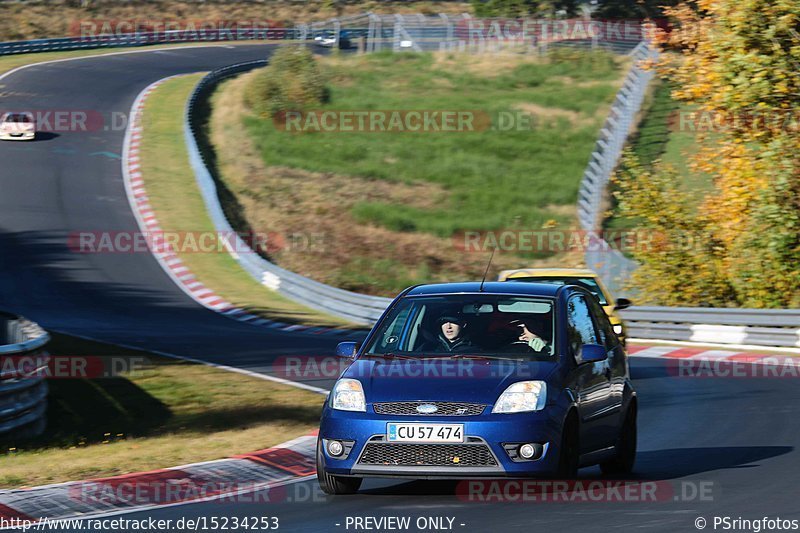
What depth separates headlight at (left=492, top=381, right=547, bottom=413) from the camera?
8.27 meters

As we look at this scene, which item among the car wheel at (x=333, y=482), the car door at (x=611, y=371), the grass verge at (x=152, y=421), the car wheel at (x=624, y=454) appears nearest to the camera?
the car wheel at (x=333, y=482)

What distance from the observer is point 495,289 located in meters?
9.45

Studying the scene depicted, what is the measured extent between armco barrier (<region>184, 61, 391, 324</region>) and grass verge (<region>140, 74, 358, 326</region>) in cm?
22

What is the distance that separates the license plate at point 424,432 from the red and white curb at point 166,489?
1.20 metres

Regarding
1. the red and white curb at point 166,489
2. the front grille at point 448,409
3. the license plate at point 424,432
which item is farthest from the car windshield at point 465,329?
the red and white curb at point 166,489

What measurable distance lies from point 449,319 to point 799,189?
700 inches

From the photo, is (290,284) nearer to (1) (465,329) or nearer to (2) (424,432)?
(1) (465,329)

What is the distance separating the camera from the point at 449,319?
920cm

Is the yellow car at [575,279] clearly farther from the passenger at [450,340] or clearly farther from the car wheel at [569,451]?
the car wheel at [569,451]

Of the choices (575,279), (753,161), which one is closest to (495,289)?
(575,279)

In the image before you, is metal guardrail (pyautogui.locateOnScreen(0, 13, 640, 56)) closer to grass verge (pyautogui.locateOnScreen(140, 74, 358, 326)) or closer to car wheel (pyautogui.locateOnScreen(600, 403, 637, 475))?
grass verge (pyautogui.locateOnScreen(140, 74, 358, 326))

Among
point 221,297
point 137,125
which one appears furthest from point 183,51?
point 221,297

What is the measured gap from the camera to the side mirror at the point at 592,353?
29.3 ft

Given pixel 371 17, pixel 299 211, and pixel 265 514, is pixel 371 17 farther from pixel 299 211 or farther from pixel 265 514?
pixel 265 514
